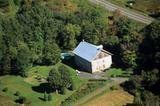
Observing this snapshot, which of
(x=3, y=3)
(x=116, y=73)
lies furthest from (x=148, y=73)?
(x=3, y=3)

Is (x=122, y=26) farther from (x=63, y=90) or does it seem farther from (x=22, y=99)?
(x=22, y=99)

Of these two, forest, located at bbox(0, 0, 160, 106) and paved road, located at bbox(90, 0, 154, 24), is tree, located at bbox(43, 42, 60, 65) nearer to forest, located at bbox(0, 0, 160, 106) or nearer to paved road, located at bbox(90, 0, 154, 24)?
forest, located at bbox(0, 0, 160, 106)

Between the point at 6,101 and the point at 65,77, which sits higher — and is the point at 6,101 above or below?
below

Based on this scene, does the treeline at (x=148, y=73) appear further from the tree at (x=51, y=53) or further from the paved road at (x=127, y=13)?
the tree at (x=51, y=53)

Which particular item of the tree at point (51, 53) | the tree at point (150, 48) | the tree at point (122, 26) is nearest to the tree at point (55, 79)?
the tree at point (51, 53)

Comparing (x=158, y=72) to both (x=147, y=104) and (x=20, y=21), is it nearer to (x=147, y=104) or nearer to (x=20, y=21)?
(x=147, y=104)

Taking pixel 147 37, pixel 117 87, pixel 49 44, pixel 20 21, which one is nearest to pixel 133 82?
pixel 117 87
